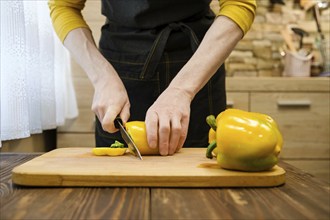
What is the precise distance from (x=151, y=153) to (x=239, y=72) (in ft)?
6.06

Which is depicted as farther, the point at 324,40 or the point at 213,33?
the point at 324,40

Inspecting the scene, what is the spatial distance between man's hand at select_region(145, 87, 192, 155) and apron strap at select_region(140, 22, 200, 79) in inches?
10.8

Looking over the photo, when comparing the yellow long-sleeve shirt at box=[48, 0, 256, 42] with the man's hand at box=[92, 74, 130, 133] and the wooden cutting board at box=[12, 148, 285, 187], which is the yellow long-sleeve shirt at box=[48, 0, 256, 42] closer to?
the man's hand at box=[92, 74, 130, 133]

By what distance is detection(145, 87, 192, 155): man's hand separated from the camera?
2.67 ft

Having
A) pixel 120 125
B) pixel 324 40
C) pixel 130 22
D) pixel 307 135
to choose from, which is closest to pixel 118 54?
pixel 130 22

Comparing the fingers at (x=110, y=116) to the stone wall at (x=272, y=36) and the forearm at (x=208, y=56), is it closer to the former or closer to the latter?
the forearm at (x=208, y=56)

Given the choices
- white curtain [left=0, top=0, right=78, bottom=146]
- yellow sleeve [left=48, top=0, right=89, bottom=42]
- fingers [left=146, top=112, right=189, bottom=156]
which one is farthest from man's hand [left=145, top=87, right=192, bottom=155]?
white curtain [left=0, top=0, right=78, bottom=146]

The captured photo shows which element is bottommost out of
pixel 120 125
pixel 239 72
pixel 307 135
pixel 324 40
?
pixel 307 135

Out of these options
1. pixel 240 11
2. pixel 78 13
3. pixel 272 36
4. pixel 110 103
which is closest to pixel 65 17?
pixel 78 13

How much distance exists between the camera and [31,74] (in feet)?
5.14

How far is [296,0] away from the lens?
8.95 ft

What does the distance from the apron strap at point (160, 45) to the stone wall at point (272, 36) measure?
60.6 inches

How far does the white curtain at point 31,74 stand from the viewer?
1.30m

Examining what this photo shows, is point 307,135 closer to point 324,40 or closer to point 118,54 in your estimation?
point 324,40
